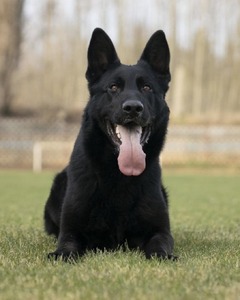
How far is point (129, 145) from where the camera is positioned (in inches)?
140

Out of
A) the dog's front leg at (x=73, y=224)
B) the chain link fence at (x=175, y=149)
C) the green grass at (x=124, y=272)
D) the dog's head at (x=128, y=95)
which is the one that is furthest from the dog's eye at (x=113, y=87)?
the chain link fence at (x=175, y=149)

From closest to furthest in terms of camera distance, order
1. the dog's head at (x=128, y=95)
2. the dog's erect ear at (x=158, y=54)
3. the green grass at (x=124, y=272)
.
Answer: the green grass at (x=124, y=272) → the dog's head at (x=128, y=95) → the dog's erect ear at (x=158, y=54)

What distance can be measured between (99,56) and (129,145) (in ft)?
2.40

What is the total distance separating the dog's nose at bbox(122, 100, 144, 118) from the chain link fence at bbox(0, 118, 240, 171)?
18.0m

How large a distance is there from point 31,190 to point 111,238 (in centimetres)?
883

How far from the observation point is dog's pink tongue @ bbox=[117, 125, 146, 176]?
11.6ft

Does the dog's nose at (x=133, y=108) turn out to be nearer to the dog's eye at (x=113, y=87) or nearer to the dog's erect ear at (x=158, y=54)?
the dog's eye at (x=113, y=87)

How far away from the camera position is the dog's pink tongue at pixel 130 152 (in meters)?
3.54

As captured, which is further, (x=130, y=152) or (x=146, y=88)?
(x=146, y=88)

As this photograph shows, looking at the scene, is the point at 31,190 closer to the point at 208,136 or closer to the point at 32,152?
the point at 32,152

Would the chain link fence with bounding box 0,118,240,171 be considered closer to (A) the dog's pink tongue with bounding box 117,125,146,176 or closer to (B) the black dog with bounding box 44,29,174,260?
(B) the black dog with bounding box 44,29,174,260

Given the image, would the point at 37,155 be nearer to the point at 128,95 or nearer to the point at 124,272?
the point at 128,95

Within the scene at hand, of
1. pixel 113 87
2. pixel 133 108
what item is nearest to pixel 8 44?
pixel 113 87

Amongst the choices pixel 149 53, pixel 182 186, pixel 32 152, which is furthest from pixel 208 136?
pixel 149 53
